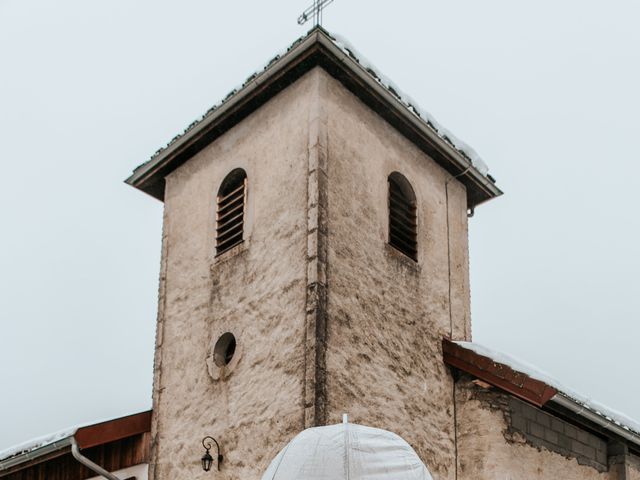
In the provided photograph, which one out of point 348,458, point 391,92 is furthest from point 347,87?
point 348,458

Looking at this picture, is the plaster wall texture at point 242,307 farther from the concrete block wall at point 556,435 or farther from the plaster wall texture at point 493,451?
the concrete block wall at point 556,435

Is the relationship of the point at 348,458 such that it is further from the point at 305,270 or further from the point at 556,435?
the point at 556,435

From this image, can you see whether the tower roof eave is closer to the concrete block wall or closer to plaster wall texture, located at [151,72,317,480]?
plaster wall texture, located at [151,72,317,480]

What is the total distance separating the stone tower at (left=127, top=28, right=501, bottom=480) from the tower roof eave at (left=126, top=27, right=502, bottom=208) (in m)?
0.03

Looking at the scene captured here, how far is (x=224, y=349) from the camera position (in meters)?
11.9

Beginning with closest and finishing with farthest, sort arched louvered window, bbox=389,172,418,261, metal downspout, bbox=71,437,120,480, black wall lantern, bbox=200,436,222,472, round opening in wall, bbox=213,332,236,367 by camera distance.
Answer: black wall lantern, bbox=200,436,222,472 → metal downspout, bbox=71,437,120,480 → round opening in wall, bbox=213,332,236,367 → arched louvered window, bbox=389,172,418,261

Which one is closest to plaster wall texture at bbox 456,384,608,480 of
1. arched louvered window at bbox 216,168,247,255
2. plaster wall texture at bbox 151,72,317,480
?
plaster wall texture at bbox 151,72,317,480

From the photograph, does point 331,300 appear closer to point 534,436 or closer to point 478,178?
point 534,436

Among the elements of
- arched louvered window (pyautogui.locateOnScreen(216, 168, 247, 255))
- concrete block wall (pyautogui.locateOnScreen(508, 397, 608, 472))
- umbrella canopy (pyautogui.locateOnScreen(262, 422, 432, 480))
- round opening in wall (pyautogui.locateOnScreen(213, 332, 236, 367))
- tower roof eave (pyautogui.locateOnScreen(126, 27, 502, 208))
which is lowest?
umbrella canopy (pyautogui.locateOnScreen(262, 422, 432, 480))

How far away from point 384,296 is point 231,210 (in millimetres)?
2470

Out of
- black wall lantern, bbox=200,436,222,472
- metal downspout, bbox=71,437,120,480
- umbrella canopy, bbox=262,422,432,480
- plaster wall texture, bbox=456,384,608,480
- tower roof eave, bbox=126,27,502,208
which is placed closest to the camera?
umbrella canopy, bbox=262,422,432,480

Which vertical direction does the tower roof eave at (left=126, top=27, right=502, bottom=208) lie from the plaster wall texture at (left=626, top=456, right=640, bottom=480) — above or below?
above

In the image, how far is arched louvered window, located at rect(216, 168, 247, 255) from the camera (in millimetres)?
12547

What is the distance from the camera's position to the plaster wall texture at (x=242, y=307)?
1075cm
